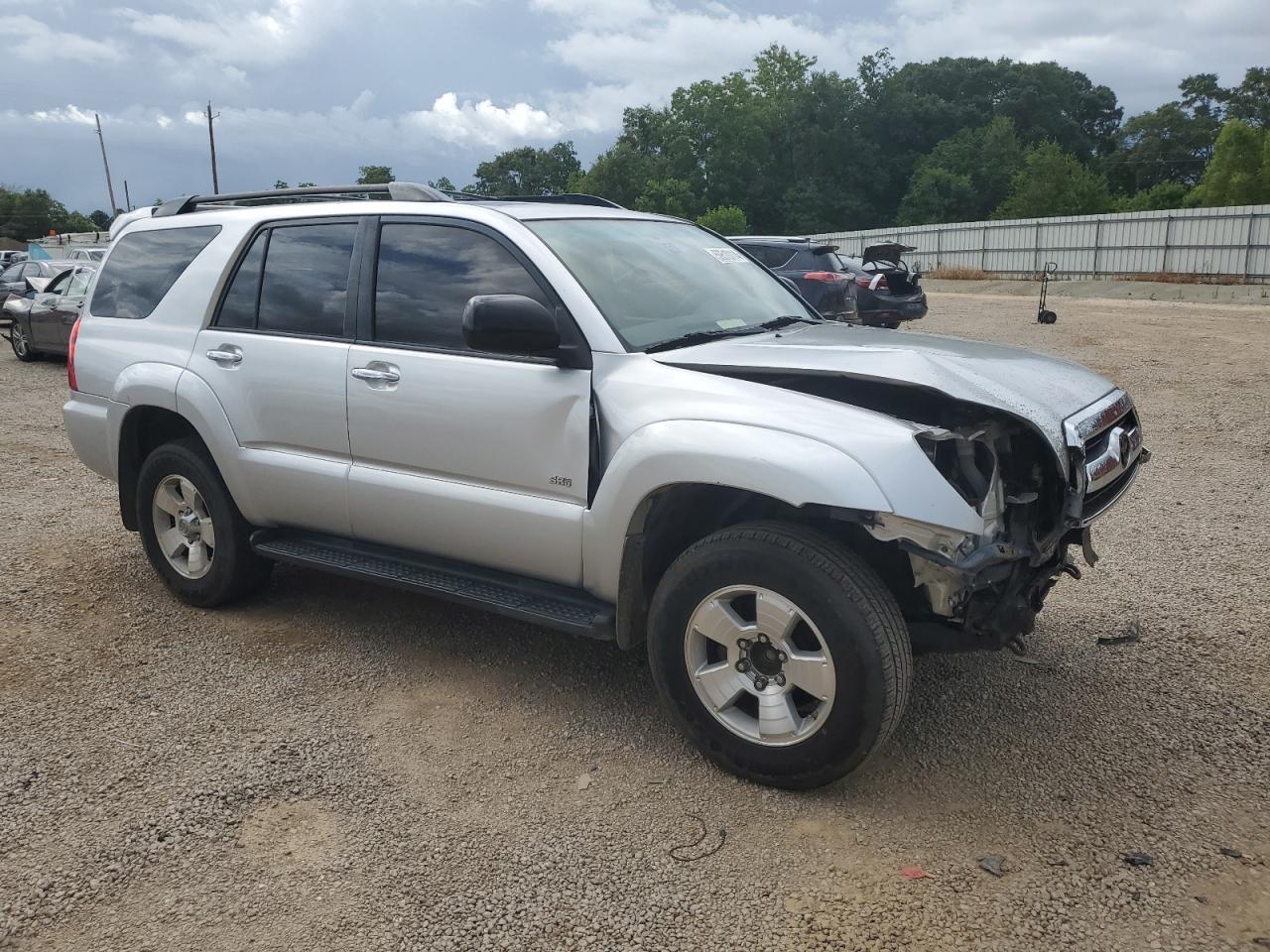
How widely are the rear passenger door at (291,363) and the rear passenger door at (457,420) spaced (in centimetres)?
12

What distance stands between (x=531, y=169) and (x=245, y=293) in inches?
4256

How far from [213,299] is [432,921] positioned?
3.13m

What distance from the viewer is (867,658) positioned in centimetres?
309

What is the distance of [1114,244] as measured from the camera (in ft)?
116

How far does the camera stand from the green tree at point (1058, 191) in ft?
218

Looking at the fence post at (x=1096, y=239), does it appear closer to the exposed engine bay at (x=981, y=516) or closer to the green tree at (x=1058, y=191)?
the green tree at (x=1058, y=191)

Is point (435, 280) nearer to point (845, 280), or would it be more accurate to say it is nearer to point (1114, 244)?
point (845, 280)

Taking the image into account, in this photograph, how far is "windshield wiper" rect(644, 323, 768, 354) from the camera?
3.75 m

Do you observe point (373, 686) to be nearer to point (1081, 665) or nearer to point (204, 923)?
point (204, 923)

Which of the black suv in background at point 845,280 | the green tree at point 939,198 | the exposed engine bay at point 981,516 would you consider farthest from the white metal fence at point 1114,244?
the green tree at point 939,198

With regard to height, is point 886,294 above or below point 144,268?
below

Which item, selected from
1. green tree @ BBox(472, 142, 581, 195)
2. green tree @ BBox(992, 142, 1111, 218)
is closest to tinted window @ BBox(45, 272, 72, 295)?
green tree @ BBox(992, 142, 1111, 218)

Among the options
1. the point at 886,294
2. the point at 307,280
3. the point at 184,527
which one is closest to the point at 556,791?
the point at 307,280

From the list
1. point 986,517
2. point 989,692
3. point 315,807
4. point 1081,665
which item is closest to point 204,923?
point 315,807
